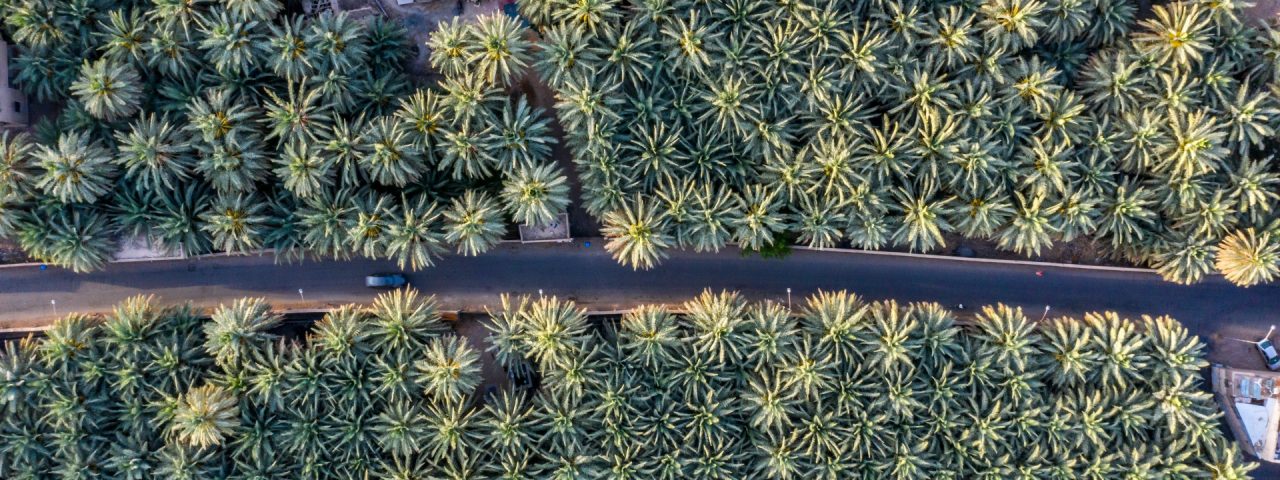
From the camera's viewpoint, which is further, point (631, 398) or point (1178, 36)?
point (631, 398)

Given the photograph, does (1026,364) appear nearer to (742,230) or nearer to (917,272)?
(917,272)

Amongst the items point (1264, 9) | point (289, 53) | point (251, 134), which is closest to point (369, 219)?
point (251, 134)

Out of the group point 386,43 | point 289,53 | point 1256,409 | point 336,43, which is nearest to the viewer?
point 289,53

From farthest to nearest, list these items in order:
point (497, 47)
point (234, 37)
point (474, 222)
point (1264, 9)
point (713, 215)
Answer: point (1264, 9) → point (713, 215) → point (474, 222) → point (497, 47) → point (234, 37)

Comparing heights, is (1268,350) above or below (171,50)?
below

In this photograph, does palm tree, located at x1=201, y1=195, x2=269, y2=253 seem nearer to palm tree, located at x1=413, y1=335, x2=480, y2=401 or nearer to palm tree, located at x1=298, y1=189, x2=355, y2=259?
palm tree, located at x1=298, y1=189, x2=355, y2=259

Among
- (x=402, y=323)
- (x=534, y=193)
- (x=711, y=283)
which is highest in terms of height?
(x=534, y=193)

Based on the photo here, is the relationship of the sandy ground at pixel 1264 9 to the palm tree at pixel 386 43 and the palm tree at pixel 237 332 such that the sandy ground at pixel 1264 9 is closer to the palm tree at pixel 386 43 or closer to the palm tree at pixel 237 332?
the palm tree at pixel 386 43

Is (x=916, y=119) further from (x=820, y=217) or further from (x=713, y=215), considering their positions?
(x=713, y=215)
